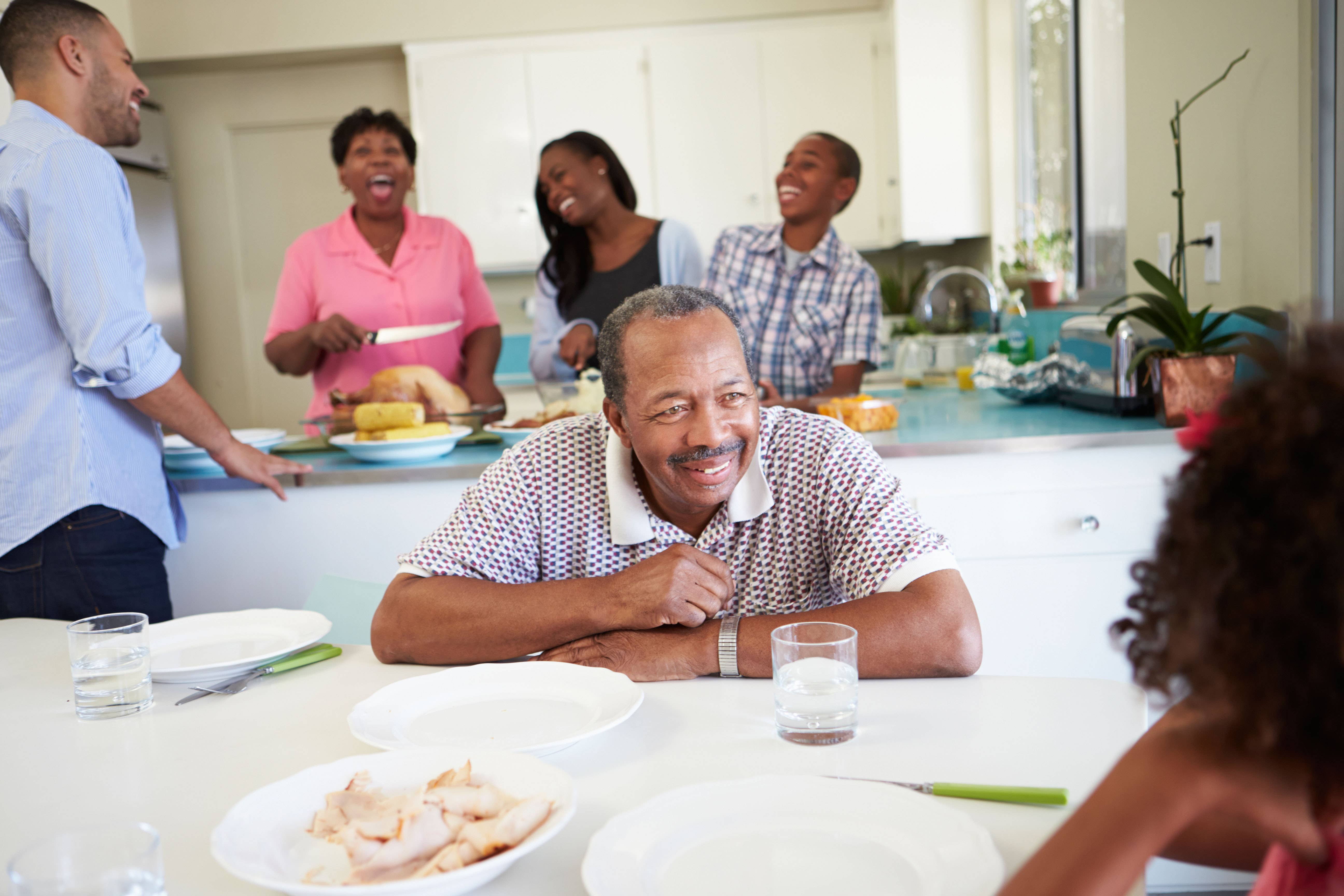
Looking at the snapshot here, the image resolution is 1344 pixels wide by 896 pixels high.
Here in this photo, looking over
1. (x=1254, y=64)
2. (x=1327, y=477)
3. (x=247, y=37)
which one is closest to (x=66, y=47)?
(x=1327, y=477)

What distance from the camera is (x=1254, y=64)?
236 centimetres

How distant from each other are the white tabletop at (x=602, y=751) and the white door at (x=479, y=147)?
3.76 m

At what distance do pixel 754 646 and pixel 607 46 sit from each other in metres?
4.08

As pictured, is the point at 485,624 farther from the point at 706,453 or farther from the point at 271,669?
the point at 706,453

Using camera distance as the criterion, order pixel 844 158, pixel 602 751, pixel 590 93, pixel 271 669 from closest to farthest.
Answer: pixel 602 751 → pixel 271 669 → pixel 844 158 → pixel 590 93

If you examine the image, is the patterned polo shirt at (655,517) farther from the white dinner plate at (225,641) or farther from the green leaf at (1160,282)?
the green leaf at (1160,282)

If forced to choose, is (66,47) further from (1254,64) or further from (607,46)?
(607,46)

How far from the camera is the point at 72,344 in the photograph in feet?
5.91

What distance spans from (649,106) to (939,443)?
3028mm

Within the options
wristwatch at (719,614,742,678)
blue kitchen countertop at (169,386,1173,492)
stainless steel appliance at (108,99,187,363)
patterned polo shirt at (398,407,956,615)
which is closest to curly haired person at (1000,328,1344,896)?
wristwatch at (719,614,742,678)

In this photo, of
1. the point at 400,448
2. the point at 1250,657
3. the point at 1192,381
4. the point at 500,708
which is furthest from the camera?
the point at 400,448

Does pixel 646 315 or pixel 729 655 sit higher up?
pixel 646 315

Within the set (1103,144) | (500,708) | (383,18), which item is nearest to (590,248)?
(1103,144)

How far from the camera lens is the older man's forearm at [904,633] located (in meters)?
1.17
